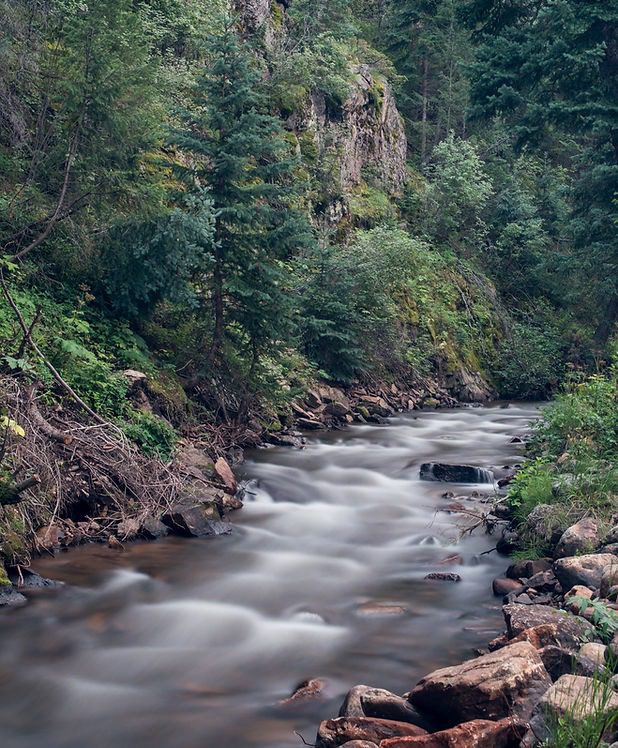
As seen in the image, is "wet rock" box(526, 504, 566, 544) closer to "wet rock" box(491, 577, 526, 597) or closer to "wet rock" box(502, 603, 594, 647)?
"wet rock" box(491, 577, 526, 597)

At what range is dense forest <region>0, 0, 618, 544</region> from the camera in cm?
1036

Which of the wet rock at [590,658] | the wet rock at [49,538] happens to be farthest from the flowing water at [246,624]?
the wet rock at [590,658]

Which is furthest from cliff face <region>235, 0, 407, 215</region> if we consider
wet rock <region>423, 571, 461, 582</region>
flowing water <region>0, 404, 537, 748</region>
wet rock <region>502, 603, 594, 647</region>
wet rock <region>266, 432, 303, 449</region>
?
wet rock <region>502, 603, 594, 647</region>

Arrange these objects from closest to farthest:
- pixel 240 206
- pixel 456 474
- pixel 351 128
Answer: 1. pixel 456 474
2. pixel 240 206
3. pixel 351 128

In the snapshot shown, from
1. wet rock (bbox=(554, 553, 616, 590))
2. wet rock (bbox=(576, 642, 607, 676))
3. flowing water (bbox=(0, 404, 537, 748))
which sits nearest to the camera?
wet rock (bbox=(576, 642, 607, 676))

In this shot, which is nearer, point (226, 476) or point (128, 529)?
point (128, 529)

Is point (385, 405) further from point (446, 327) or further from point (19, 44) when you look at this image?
point (19, 44)

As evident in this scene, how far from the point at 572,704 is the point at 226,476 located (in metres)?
6.44

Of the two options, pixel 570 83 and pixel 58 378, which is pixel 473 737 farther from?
pixel 570 83

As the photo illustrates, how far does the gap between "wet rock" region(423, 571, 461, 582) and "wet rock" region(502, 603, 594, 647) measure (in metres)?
1.64

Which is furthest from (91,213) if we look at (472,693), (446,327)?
(446,327)

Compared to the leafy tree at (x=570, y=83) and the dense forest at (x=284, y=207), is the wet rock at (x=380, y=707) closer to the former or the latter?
the dense forest at (x=284, y=207)

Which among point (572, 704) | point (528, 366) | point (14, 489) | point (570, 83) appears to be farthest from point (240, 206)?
point (528, 366)

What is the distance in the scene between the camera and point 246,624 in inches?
→ 259
